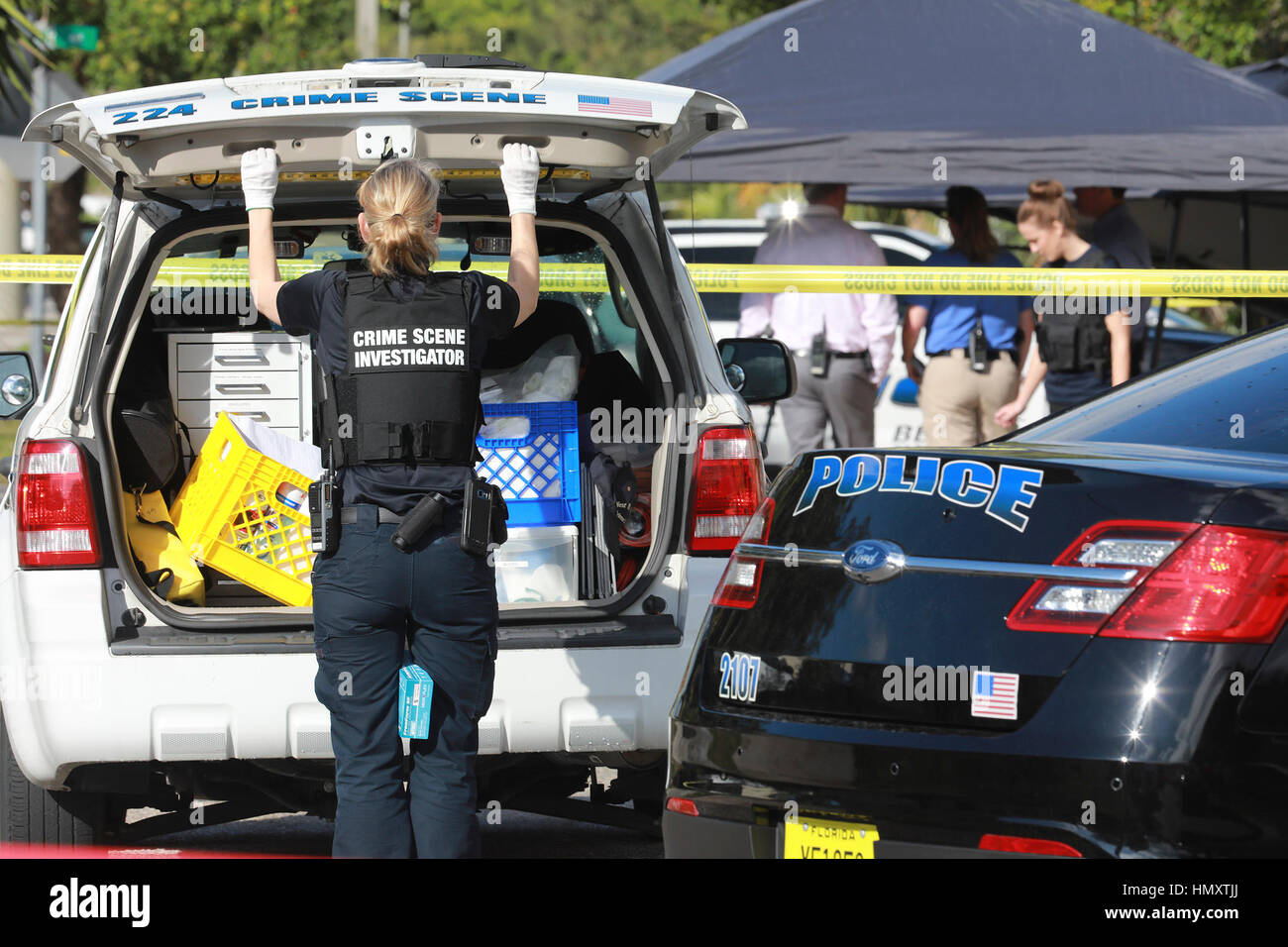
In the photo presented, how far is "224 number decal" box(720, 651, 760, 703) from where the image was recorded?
140 inches

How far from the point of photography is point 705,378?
5062 millimetres

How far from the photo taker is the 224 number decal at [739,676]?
140 inches

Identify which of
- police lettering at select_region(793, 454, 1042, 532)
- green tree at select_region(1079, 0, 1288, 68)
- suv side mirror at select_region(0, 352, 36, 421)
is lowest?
police lettering at select_region(793, 454, 1042, 532)

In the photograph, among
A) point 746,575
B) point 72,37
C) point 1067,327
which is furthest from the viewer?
point 72,37

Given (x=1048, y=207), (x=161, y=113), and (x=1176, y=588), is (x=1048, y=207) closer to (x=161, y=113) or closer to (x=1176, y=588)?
(x=161, y=113)

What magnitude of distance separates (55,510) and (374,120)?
1.23m

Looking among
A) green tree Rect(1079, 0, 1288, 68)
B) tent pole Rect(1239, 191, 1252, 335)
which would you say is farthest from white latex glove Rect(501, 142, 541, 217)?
green tree Rect(1079, 0, 1288, 68)

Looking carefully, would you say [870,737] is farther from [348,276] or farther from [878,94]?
[878,94]

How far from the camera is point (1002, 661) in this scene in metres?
3.17

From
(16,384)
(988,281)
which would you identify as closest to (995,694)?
(16,384)

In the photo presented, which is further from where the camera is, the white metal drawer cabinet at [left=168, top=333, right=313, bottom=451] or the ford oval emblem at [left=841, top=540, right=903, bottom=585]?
the white metal drawer cabinet at [left=168, top=333, right=313, bottom=451]

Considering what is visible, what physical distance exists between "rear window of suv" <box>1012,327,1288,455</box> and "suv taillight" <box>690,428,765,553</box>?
3.12ft

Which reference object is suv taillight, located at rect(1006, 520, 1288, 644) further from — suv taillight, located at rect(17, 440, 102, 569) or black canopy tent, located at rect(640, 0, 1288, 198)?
black canopy tent, located at rect(640, 0, 1288, 198)
